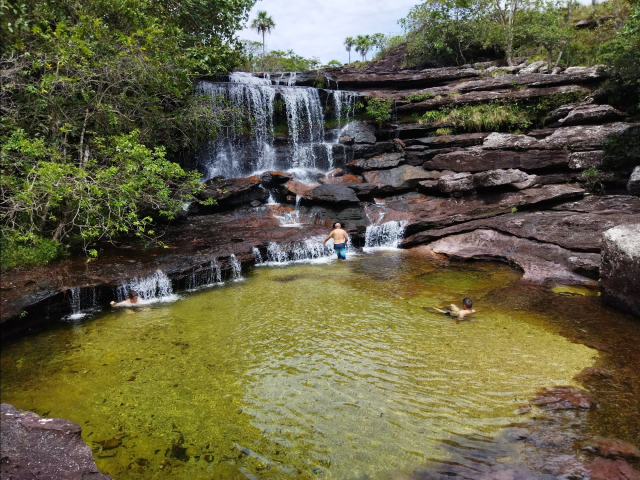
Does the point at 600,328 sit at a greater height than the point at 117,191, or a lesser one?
lesser

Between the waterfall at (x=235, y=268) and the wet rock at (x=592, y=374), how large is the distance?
8339 millimetres

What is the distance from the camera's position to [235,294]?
911 centimetres

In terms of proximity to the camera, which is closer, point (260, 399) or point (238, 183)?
point (260, 399)

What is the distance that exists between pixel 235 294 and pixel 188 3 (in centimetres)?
1370

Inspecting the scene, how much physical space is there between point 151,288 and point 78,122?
15.1 ft

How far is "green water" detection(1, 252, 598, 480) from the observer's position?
3770 millimetres

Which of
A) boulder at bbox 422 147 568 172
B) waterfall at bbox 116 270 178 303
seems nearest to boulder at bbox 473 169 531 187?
boulder at bbox 422 147 568 172

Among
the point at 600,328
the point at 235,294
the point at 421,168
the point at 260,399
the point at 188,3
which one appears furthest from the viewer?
the point at 421,168

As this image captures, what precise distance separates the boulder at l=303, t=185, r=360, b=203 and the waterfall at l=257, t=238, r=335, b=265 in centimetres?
282

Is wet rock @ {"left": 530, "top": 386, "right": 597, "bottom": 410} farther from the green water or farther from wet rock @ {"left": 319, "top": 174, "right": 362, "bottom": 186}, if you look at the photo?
wet rock @ {"left": 319, "top": 174, "right": 362, "bottom": 186}

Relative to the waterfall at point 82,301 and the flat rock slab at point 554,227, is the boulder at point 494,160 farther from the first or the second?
the waterfall at point 82,301

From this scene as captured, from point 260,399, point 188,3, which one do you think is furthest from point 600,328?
point 188,3

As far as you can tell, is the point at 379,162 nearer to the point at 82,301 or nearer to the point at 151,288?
the point at 151,288

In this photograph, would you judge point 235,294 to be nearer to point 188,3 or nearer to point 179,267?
point 179,267
